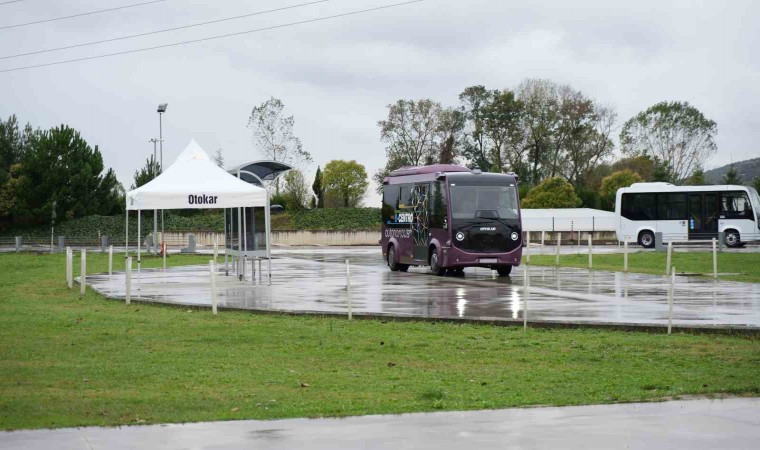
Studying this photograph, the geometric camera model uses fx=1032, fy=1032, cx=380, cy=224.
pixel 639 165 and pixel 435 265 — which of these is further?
pixel 639 165

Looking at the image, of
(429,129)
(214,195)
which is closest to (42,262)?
(214,195)

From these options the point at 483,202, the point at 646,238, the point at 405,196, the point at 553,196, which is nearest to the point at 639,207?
the point at 646,238

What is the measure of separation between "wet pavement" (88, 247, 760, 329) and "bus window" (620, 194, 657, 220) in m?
24.0

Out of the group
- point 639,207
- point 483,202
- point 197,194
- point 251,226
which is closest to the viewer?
point 197,194

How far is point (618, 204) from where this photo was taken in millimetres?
56469

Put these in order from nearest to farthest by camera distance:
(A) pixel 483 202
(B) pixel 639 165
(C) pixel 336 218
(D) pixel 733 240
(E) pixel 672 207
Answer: (A) pixel 483 202
(D) pixel 733 240
(E) pixel 672 207
(C) pixel 336 218
(B) pixel 639 165

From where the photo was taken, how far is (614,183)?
81188 millimetres

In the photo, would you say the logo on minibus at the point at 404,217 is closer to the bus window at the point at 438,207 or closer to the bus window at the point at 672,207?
the bus window at the point at 438,207

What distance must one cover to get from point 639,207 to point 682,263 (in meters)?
19.5

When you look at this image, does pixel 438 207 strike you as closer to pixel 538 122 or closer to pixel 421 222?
pixel 421 222

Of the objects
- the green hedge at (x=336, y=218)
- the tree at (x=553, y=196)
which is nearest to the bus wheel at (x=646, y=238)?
the tree at (x=553, y=196)

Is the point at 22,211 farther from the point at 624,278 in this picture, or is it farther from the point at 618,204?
the point at 624,278

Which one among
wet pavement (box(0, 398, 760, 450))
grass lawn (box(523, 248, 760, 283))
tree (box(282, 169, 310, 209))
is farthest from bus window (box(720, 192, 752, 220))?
wet pavement (box(0, 398, 760, 450))

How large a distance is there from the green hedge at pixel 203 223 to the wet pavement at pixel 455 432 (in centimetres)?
6370
